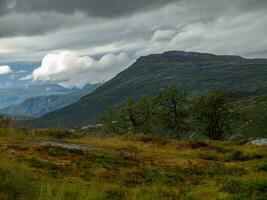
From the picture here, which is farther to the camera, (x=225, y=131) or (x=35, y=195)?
(x=225, y=131)

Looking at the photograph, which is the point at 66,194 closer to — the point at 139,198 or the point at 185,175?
the point at 139,198

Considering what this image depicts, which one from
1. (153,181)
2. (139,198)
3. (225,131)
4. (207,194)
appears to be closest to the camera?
(139,198)

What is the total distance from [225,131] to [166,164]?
69789mm

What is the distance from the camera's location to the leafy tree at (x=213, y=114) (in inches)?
3484

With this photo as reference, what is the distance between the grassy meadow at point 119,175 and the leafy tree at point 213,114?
57.7 meters

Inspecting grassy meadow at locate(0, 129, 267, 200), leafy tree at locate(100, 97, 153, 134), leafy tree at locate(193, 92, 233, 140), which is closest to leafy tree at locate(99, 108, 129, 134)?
leafy tree at locate(100, 97, 153, 134)

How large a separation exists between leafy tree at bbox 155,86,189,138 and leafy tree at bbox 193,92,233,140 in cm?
316

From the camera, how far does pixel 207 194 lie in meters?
15.8

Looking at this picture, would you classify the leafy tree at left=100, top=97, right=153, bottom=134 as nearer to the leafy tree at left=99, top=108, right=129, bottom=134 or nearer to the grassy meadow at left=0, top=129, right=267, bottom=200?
the leafy tree at left=99, top=108, right=129, bottom=134

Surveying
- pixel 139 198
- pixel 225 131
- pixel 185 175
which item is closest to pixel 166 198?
pixel 139 198

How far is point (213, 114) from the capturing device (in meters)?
89.3

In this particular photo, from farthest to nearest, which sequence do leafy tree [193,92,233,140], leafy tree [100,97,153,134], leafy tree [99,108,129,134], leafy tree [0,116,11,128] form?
leafy tree [99,108,129,134]
leafy tree [100,97,153,134]
leafy tree [193,92,233,140]
leafy tree [0,116,11,128]

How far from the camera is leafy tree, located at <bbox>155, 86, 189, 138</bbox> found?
298 feet

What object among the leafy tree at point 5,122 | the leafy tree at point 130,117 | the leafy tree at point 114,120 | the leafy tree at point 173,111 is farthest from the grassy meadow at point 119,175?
the leafy tree at point 114,120
